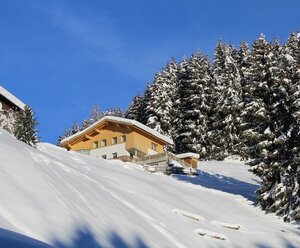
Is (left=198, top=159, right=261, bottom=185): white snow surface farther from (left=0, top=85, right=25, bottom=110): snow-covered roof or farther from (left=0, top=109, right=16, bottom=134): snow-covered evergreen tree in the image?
(left=0, top=109, right=16, bottom=134): snow-covered evergreen tree

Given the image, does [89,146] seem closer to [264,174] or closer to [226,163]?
[226,163]

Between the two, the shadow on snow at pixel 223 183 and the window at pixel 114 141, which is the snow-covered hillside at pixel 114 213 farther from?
the window at pixel 114 141

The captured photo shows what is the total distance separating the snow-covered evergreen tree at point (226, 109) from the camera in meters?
60.6

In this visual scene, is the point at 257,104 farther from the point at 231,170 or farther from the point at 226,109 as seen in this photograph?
the point at 226,109

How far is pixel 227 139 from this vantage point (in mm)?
60844

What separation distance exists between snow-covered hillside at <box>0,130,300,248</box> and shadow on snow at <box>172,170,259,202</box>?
6.30m

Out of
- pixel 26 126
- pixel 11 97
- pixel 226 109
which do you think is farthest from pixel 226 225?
pixel 226 109

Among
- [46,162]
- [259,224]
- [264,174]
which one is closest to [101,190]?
[46,162]

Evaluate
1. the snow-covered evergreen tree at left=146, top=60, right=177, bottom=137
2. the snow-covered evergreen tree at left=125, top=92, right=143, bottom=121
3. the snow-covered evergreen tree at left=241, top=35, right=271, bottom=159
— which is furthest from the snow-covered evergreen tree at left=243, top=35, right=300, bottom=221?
the snow-covered evergreen tree at left=125, top=92, right=143, bottom=121

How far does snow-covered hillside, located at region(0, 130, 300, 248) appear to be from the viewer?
10414mm

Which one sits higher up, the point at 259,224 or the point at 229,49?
the point at 229,49

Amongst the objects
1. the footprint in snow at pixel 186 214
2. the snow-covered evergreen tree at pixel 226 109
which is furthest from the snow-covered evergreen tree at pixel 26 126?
the snow-covered evergreen tree at pixel 226 109

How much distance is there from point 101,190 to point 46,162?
1972 mm

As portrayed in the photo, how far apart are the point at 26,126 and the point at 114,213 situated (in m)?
10.9
